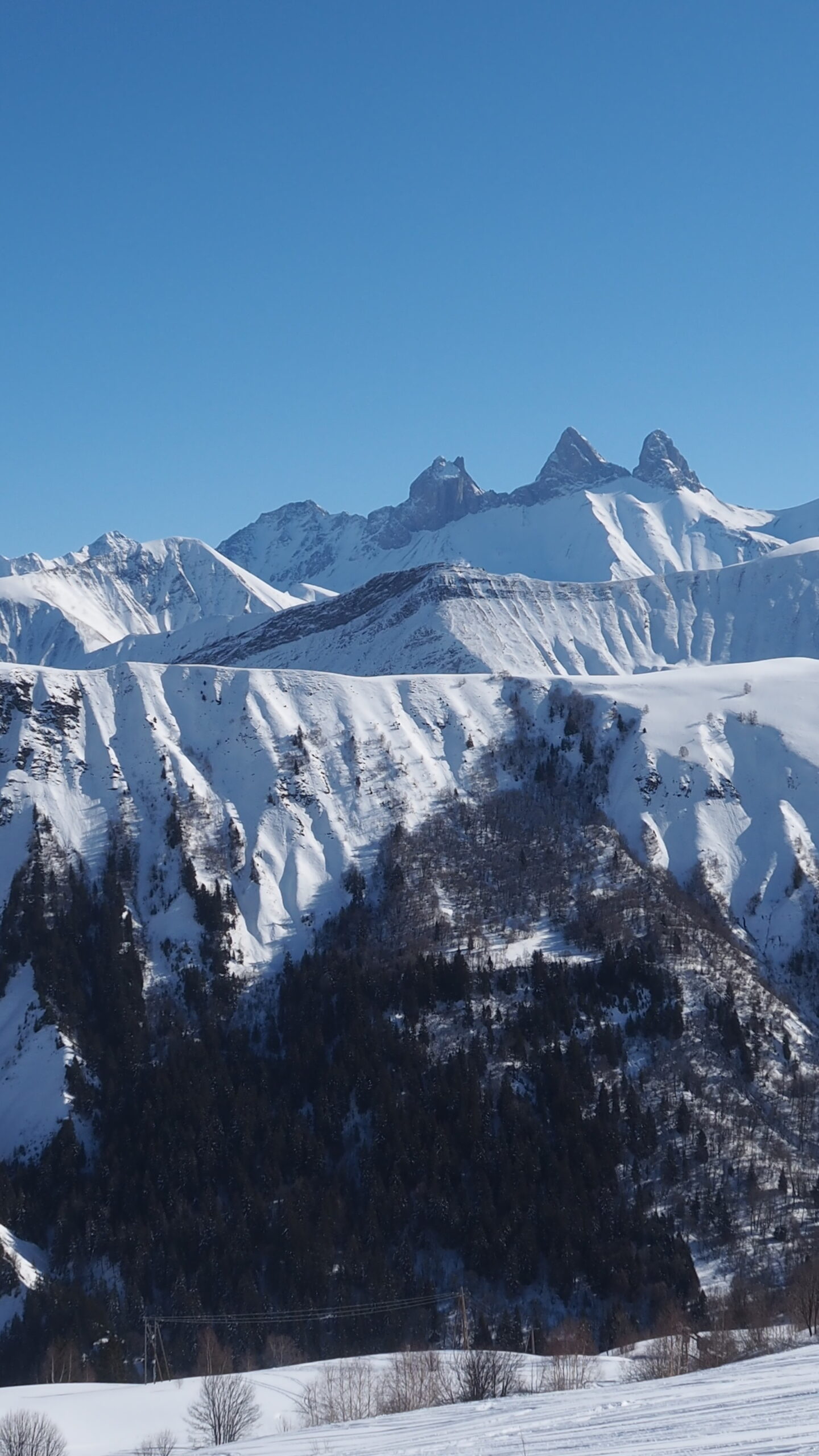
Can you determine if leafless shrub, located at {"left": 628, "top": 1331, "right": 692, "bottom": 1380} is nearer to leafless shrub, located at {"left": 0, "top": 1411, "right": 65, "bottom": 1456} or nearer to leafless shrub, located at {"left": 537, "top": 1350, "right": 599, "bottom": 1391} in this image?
leafless shrub, located at {"left": 537, "top": 1350, "right": 599, "bottom": 1391}

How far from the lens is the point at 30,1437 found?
51250 millimetres

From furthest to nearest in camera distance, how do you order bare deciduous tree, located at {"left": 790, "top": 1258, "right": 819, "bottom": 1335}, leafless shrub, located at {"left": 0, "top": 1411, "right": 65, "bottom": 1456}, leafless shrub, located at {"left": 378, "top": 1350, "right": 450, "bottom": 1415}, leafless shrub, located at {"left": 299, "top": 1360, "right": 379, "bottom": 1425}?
bare deciduous tree, located at {"left": 790, "top": 1258, "right": 819, "bottom": 1335} → leafless shrub, located at {"left": 378, "top": 1350, "right": 450, "bottom": 1415} → leafless shrub, located at {"left": 299, "top": 1360, "right": 379, "bottom": 1425} → leafless shrub, located at {"left": 0, "top": 1411, "right": 65, "bottom": 1456}

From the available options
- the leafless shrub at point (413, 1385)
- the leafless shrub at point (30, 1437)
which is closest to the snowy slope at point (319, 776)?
the leafless shrub at point (413, 1385)

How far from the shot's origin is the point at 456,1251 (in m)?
106

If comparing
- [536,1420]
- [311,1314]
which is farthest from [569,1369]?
[311,1314]

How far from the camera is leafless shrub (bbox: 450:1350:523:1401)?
5819 centimetres

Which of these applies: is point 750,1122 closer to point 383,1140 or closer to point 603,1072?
point 603,1072

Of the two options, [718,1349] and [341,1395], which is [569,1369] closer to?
[718,1349]

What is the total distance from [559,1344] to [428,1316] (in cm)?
1817

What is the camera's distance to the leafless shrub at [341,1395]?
59625 millimetres

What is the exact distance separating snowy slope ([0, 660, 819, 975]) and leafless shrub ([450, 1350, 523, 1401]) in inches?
2959

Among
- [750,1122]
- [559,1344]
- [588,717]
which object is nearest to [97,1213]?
[559,1344]

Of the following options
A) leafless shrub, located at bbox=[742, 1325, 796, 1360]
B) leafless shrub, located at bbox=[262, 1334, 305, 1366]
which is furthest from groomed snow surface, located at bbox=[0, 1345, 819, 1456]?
leafless shrub, located at bbox=[262, 1334, 305, 1366]

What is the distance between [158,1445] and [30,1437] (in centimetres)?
687
